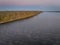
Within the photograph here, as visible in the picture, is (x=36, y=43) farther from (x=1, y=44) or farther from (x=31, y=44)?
(x=1, y=44)

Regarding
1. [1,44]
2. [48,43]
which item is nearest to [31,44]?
[48,43]

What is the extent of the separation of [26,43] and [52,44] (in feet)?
5.16

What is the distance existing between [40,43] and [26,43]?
85cm

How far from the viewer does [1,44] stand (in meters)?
9.77

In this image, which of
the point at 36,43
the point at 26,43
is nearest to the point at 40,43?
the point at 36,43

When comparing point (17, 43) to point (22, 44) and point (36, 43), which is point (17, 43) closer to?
point (22, 44)

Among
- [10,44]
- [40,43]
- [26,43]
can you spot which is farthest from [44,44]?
[10,44]

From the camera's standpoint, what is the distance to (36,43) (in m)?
10.0

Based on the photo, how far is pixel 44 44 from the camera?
32.2 ft

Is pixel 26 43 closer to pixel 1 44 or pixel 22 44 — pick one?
pixel 22 44

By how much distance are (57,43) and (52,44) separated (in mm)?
411

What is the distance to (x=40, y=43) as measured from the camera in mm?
10047

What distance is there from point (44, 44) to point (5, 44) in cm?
231

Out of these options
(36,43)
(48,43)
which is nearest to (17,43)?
(36,43)
